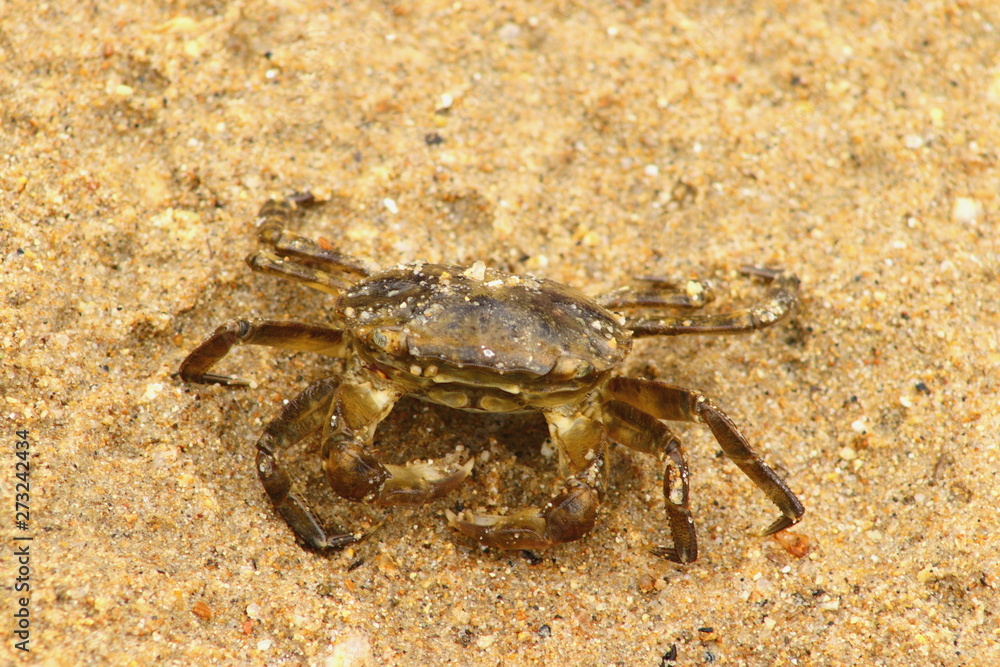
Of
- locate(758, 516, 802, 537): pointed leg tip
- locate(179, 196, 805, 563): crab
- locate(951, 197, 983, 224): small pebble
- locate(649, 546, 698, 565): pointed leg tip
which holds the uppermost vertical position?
locate(951, 197, 983, 224): small pebble

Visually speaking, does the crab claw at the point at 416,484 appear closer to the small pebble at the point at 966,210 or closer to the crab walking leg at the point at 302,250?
the crab walking leg at the point at 302,250

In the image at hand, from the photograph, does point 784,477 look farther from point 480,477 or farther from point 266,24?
point 266,24

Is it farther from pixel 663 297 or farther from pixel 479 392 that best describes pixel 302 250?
pixel 663 297

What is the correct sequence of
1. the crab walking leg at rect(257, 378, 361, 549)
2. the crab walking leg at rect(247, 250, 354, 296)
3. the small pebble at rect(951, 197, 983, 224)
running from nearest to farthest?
1. the crab walking leg at rect(257, 378, 361, 549)
2. the crab walking leg at rect(247, 250, 354, 296)
3. the small pebble at rect(951, 197, 983, 224)

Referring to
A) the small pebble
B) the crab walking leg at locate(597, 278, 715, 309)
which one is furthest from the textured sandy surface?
the crab walking leg at locate(597, 278, 715, 309)

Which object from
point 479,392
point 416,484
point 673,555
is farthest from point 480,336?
point 673,555

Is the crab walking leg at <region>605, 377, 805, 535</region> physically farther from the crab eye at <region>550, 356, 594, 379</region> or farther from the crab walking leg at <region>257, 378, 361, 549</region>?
the crab walking leg at <region>257, 378, 361, 549</region>

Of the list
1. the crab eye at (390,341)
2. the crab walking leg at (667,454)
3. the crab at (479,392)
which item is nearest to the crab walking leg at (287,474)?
the crab at (479,392)

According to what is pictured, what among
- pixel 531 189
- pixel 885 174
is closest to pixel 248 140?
pixel 531 189
